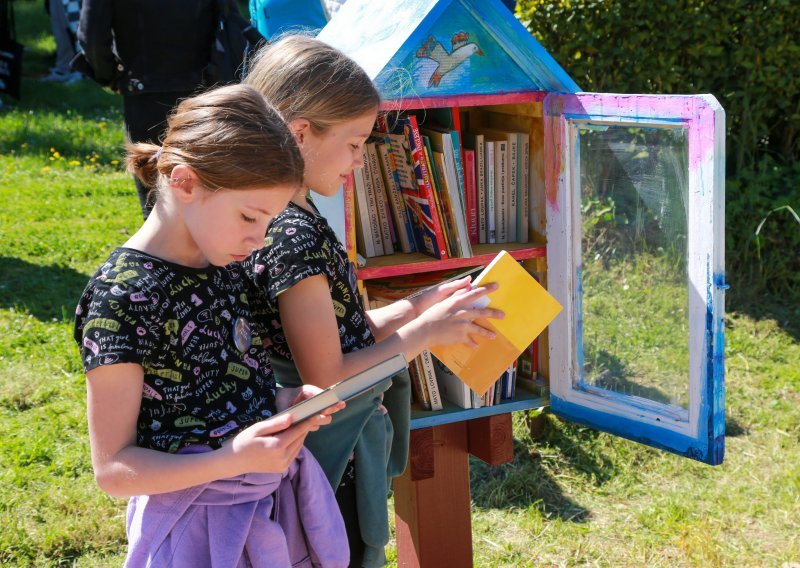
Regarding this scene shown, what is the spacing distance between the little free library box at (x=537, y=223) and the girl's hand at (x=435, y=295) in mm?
165

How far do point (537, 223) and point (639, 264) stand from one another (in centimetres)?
37

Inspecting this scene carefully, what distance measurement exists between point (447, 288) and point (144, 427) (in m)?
0.82

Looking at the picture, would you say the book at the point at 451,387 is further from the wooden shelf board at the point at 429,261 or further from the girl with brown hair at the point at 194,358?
the girl with brown hair at the point at 194,358

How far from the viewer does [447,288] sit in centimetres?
218

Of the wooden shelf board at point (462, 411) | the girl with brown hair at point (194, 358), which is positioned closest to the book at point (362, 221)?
the wooden shelf board at point (462, 411)

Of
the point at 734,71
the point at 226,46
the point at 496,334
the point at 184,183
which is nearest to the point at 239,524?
the point at 184,183

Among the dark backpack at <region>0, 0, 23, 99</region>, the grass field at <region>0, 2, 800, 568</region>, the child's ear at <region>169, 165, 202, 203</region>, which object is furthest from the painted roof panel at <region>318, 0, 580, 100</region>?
the dark backpack at <region>0, 0, 23, 99</region>

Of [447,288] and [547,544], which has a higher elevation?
[447,288]

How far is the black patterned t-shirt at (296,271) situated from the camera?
1.85 metres

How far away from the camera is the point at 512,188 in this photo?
2551 millimetres

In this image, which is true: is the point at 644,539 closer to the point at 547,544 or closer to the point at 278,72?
the point at 547,544

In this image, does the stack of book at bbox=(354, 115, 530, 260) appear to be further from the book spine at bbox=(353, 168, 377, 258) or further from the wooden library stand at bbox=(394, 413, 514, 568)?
the wooden library stand at bbox=(394, 413, 514, 568)

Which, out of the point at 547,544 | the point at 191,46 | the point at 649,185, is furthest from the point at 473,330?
the point at 191,46

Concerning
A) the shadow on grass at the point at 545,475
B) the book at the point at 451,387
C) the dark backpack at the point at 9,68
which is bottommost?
the shadow on grass at the point at 545,475
